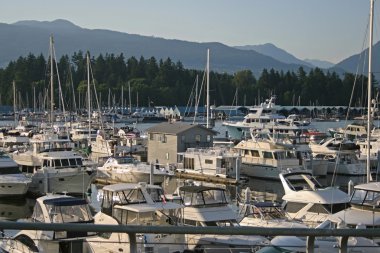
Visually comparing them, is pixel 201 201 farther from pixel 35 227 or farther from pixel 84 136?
pixel 84 136

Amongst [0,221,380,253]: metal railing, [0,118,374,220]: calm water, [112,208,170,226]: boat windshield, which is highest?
[0,221,380,253]: metal railing

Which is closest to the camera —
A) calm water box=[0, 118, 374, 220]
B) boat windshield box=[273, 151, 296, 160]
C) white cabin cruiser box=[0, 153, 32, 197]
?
calm water box=[0, 118, 374, 220]

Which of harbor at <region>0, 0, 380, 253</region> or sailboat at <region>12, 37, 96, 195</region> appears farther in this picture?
sailboat at <region>12, 37, 96, 195</region>

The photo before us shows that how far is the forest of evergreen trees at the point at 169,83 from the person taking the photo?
151375mm

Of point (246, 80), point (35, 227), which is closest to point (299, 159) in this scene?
point (35, 227)

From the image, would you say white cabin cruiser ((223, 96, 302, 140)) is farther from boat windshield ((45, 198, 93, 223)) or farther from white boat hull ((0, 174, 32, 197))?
boat windshield ((45, 198, 93, 223))

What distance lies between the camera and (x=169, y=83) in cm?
16350

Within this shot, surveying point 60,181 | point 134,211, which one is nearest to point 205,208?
point 134,211

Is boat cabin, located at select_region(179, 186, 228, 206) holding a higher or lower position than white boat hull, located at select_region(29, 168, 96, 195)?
higher

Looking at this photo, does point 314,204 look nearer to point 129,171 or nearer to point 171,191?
point 171,191

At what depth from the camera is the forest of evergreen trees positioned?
151375 millimetres

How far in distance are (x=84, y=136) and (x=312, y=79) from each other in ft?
368

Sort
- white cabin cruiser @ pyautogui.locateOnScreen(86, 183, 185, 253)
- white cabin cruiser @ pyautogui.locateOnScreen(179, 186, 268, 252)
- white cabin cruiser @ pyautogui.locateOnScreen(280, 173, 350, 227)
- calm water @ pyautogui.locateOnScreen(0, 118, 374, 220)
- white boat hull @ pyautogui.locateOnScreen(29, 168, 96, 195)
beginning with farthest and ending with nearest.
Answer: white boat hull @ pyautogui.locateOnScreen(29, 168, 96, 195) → calm water @ pyautogui.locateOnScreen(0, 118, 374, 220) → white cabin cruiser @ pyautogui.locateOnScreen(280, 173, 350, 227) → white cabin cruiser @ pyautogui.locateOnScreen(179, 186, 268, 252) → white cabin cruiser @ pyautogui.locateOnScreen(86, 183, 185, 253)

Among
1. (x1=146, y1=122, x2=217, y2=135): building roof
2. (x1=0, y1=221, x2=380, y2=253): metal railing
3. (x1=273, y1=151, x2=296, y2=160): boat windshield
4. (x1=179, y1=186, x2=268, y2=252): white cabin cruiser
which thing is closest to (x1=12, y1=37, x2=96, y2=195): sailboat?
(x1=146, y1=122, x2=217, y2=135): building roof
